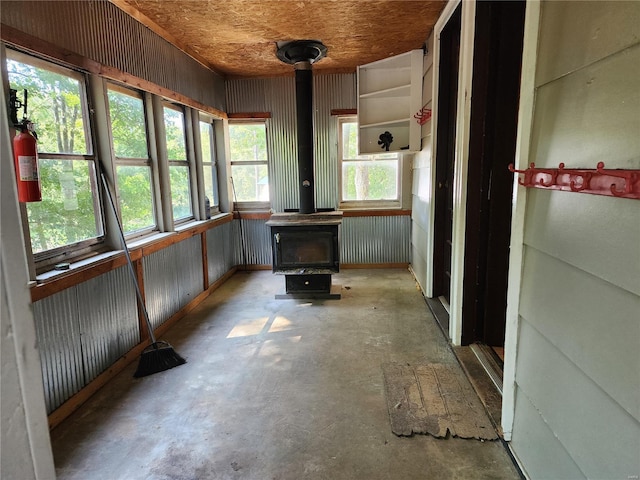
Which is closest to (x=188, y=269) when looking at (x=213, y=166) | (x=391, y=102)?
(x=213, y=166)

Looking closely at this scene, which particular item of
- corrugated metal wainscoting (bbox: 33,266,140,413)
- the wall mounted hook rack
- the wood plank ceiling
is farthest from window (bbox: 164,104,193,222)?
the wall mounted hook rack

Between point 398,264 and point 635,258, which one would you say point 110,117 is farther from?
point 398,264

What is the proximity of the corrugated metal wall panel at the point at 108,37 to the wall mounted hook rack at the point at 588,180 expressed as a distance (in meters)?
2.60

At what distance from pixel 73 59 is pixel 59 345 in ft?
5.72

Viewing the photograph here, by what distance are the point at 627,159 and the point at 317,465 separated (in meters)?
1.75

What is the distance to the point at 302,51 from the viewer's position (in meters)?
3.97

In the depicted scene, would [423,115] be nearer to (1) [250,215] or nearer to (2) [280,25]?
(2) [280,25]

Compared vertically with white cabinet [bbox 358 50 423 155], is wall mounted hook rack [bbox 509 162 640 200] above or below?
below

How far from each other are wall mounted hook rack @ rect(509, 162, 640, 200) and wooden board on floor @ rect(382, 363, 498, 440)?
1.33 m

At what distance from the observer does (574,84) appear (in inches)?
49.3

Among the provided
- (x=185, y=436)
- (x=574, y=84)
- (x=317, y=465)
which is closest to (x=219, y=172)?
(x=185, y=436)

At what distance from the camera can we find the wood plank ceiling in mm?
2984

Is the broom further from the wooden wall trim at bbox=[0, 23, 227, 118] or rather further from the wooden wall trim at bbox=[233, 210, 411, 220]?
the wooden wall trim at bbox=[233, 210, 411, 220]

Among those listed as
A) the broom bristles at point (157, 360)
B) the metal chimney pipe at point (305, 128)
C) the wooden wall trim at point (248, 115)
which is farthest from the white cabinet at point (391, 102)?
the broom bristles at point (157, 360)
